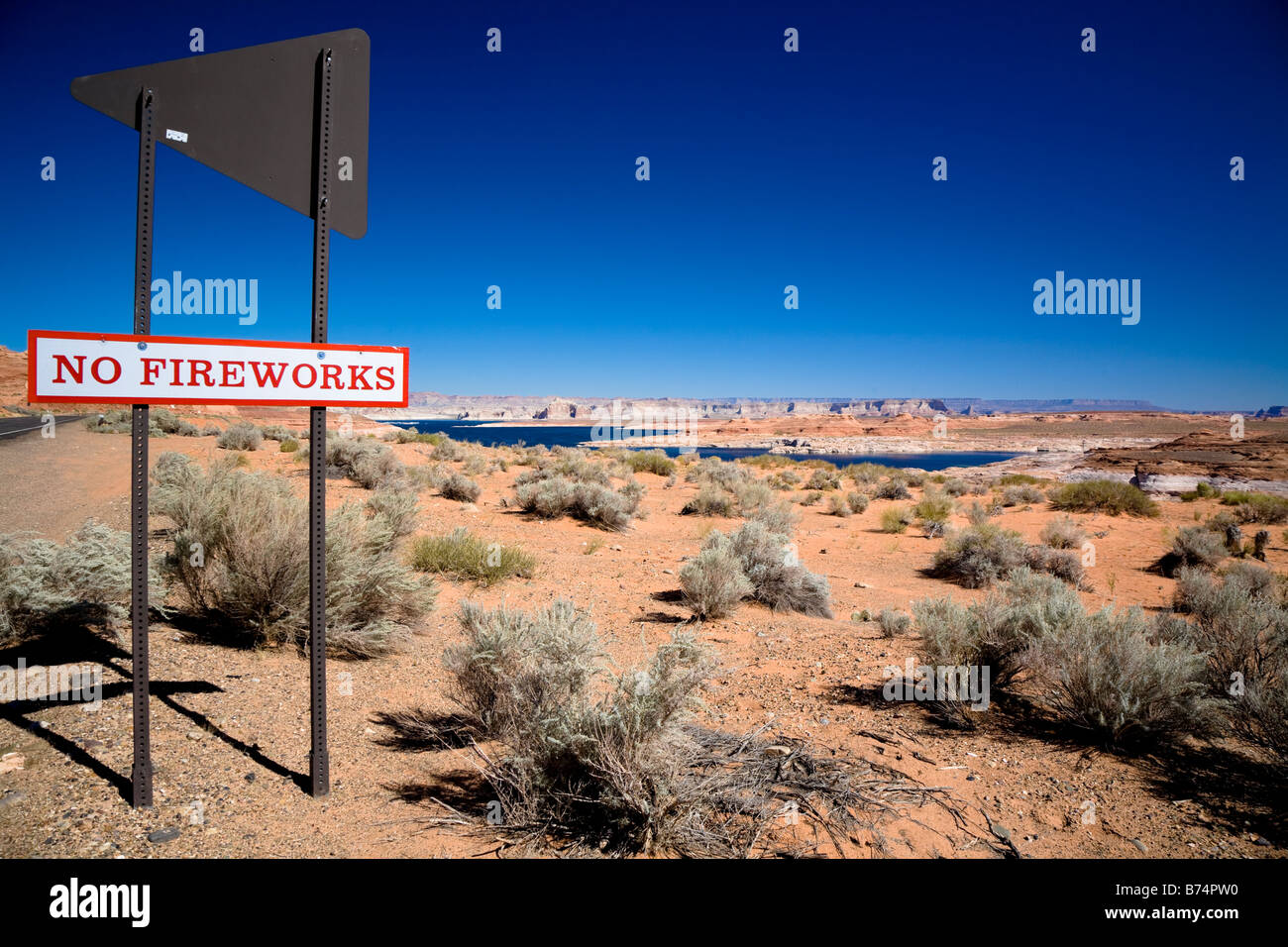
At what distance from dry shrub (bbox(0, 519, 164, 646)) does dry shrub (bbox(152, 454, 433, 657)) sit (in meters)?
0.55

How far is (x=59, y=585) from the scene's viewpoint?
4328mm

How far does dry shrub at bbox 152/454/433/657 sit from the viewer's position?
4.81 metres

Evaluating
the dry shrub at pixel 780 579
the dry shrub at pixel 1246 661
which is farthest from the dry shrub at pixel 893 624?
the dry shrub at pixel 1246 661

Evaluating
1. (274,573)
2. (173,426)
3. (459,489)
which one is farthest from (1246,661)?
(173,426)

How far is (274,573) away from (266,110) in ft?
11.1

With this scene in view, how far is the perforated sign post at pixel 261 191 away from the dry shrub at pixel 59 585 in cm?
226

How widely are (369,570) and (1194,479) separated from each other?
30386 mm

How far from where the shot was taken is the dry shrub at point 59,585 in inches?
163

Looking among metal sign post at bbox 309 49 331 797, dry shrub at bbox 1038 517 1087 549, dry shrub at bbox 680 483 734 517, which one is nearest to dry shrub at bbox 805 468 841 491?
dry shrub at bbox 680 483 734 517

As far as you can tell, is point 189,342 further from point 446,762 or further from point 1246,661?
point 1246,661

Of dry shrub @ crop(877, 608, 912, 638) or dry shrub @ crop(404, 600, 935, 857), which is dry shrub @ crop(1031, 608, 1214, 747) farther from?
dry shrub @ crop(877, 608, 912, 638)
